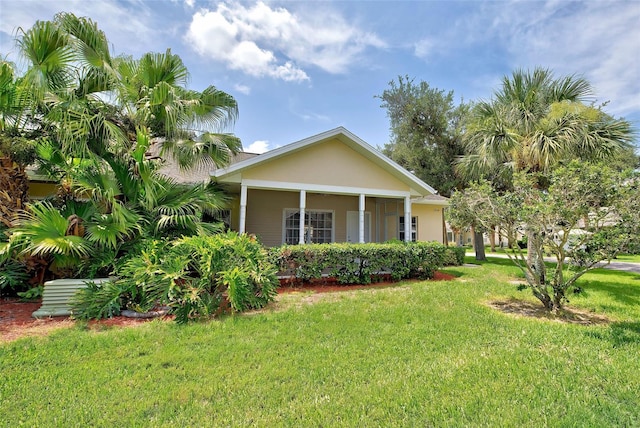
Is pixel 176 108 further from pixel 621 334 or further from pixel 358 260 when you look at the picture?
pixel 621 334

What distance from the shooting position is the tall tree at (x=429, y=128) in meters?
17.1

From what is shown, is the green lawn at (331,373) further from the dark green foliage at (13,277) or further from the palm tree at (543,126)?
the palm tree at (543,126)

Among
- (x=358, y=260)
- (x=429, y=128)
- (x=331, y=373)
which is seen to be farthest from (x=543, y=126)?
(x=331, y=373)

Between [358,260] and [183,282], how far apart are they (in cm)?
522

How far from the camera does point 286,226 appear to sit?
1387 cm

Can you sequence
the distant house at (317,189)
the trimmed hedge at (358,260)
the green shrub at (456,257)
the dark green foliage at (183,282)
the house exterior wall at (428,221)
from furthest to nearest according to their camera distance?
1. the house exterior wall at (428,221)
2. the green shrub at (456,257)
3. the distant house at (317,189)
4. the trimmed hedge at (358,260)
5. the dark green foliage at (183,282)

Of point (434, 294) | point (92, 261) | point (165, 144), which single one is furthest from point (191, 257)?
point (434, 294)

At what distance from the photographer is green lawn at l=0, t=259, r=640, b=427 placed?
2.87 metres

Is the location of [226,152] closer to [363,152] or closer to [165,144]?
[165,144]

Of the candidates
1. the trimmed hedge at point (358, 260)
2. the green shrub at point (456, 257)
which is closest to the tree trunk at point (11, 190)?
the trimmed hedge at point (358, 260)

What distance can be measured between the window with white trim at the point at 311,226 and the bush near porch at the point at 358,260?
4.53 m

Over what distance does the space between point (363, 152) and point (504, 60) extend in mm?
6379

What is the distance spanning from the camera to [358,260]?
943cm

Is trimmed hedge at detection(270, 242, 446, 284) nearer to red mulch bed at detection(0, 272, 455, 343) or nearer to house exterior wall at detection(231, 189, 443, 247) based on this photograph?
house exterior wall at detection(231, 189, 443, 247)
